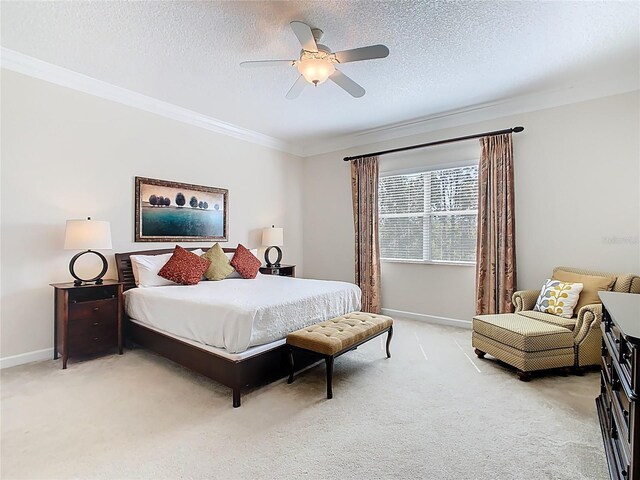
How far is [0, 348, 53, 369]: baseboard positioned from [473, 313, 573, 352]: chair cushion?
445cm

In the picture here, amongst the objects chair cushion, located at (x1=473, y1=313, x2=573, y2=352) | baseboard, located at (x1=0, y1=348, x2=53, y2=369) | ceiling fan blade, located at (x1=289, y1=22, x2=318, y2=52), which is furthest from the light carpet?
ceiling fan blade, located at (x1=289, y1=22, x2=318, y2=52)

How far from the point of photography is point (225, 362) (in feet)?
8.18

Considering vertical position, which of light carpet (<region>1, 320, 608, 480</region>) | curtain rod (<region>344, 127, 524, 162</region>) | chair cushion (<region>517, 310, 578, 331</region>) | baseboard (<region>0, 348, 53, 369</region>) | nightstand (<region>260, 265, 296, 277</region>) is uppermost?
curtain rod (<region>344, 127, 524, 162</region>)

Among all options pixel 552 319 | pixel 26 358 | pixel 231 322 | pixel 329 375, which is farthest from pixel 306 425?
pixel 26 358

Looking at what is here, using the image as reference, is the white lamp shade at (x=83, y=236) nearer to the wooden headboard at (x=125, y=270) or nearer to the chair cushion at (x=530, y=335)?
the wooden headboard at (x=125, y=270)

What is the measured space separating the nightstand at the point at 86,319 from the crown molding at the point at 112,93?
6.88ft

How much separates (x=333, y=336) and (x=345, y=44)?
8.32 feet

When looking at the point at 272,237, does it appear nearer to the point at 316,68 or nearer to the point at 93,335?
the point at 93,335

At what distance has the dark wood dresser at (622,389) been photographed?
124 centimetres

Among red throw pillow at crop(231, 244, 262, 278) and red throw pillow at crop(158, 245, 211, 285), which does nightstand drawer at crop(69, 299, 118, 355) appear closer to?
red throw pillow at crop(158, 245, 211, 285)

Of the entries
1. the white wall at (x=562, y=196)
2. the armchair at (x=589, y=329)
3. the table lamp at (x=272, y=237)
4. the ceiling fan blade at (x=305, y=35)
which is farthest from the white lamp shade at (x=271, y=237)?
the armchair at (x=589, y=329)

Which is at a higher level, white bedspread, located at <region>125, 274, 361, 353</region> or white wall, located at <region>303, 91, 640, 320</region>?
white wall, located at <region>303, 91, 640, 320</region>

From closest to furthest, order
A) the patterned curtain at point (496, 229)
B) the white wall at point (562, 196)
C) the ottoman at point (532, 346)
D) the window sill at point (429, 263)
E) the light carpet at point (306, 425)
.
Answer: the light carpet at point (306, 425) < the ottoman at point (532, 346) < the white wall at point (562, 196) < the patterned curtain at point (496, 229) < the window sill at point (429, 263)

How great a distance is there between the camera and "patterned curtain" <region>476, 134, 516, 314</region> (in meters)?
4.11
